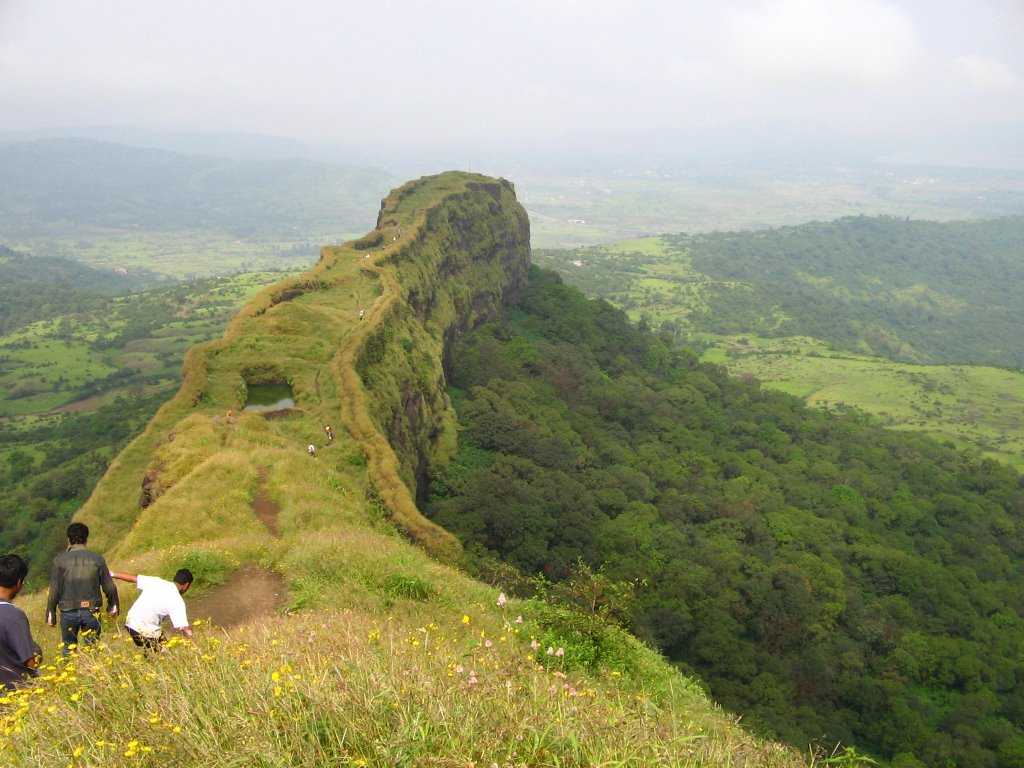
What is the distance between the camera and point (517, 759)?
5.33 metres

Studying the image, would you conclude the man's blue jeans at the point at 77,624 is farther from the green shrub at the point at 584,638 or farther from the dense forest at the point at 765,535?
the dense forest at the point at 765,535

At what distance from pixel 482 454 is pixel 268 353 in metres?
17.1

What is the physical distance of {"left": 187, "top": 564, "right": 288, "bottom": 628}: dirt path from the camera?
39.3ft

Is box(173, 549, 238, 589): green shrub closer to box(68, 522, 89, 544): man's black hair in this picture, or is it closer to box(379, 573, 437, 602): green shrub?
box(379, 573, 437, 602): green shrub

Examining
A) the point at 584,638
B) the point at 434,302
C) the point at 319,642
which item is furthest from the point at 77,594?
the point at 434,302

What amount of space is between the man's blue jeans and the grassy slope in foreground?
332 mm

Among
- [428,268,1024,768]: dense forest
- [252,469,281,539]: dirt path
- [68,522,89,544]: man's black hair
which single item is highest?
[68,522,89,544]: man's black hair

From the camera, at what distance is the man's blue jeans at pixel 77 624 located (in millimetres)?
8609

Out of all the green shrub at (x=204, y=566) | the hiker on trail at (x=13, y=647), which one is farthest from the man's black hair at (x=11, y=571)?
the green shrub at (x=204, y=566)

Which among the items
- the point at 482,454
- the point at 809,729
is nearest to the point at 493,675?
the point at 809,729

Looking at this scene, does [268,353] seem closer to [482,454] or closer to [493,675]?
[482,454]

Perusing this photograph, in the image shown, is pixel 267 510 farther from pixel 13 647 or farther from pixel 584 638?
pixel 13 647

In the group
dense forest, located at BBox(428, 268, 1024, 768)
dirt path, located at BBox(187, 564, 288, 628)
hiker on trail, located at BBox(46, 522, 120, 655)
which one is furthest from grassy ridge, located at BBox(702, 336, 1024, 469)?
hiker on trail, located at BBox(46, 522, 120, 655)

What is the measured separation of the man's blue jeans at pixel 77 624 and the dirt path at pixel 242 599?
2.90 m
